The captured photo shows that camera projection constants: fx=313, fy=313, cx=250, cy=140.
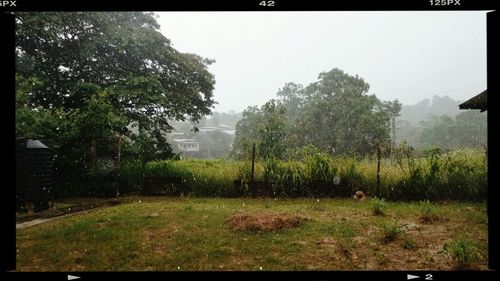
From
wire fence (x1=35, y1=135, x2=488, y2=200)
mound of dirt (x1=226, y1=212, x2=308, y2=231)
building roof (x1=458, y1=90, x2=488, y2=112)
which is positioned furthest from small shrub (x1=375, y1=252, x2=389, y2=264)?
building roof (x1=458, y1=90, x2=488, y2=112)

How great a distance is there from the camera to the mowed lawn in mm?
3590

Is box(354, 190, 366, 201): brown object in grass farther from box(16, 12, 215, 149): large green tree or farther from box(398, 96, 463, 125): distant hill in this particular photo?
box(398, 96, 463, 125): distant hill

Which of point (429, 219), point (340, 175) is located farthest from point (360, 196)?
point (429, 219)

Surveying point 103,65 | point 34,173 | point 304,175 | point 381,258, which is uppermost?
point 103,65

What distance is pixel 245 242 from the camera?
13.8ft

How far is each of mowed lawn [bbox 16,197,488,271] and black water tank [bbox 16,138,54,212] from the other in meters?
0.50

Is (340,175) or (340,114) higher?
(340,114)

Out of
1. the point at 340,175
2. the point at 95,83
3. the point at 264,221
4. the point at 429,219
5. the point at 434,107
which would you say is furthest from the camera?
the point at 434,107

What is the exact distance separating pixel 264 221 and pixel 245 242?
69 centimetres

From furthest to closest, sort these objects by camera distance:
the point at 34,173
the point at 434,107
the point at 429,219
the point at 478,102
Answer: the point at 434,107 → the point at 478,102 → the point at 429,219 → the point at 34,173

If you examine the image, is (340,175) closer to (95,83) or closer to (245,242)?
(245,242)

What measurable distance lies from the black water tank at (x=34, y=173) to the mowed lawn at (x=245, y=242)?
1.63 ft

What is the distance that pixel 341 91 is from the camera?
22.1 metres

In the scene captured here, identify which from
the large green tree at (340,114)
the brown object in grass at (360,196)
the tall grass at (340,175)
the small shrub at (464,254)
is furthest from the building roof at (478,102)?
the large green tree at (340,114)
